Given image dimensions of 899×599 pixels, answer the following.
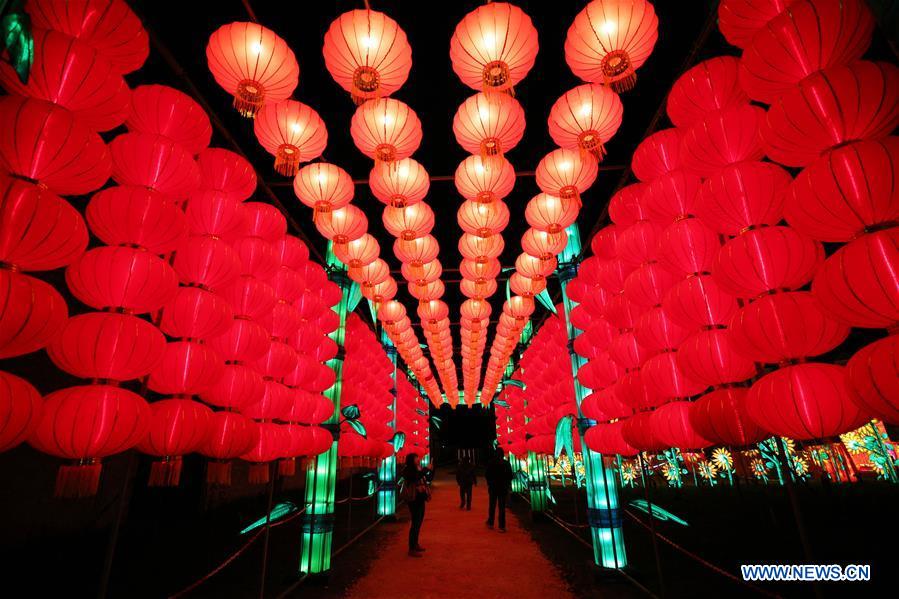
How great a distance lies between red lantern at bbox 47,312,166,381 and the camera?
2232 millimetres

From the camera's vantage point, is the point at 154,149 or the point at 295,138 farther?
the point at 295,138

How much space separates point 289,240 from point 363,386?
198 inches

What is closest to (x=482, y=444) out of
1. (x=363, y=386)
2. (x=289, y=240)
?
(x=363, y=386)

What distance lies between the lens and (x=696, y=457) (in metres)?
3.08

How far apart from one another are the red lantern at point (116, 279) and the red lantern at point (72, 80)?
0.75 m

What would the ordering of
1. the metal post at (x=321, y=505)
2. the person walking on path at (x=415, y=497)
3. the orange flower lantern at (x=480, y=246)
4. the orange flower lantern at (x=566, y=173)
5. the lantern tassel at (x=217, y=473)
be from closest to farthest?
1. the lantern tassel at (x=217, y=473)
2. the orange flower lantern at (x=566, y=173)
3. the orange flower lantern at (x=480, y=246)
4. the metal post at (x=321, y=505)
5. the person walking on path at (x=415, y=497)

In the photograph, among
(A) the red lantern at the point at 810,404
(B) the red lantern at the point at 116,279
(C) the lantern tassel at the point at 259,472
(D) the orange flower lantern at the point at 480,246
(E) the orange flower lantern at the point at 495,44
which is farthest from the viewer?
(D) the orange flower lantern at the point at 480,246

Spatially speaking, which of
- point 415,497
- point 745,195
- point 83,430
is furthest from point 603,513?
point 83,430

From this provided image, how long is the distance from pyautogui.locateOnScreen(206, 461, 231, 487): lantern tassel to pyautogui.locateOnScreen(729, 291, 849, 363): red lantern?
3.86 m

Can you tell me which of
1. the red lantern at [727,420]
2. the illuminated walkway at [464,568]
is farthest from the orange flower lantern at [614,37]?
the illuminated walkway at [464,568]

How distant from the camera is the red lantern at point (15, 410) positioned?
1712mm

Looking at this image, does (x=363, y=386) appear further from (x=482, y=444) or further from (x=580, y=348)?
(x=482, y=444)

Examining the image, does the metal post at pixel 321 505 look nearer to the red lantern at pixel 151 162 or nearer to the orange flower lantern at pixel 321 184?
the orange flower lantern at pixel 321 184

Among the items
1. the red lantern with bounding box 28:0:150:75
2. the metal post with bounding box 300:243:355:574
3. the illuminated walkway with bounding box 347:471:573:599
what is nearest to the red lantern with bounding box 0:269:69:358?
the red lantern with bounding box 28:0:150:75
